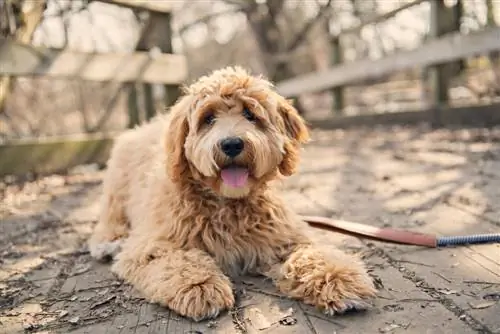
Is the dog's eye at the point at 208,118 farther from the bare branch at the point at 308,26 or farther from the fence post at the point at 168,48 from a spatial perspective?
the bare branch at the point at 308,26

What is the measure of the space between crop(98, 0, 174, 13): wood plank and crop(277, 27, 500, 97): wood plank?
13.4 ft

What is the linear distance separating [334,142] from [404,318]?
22.4ft

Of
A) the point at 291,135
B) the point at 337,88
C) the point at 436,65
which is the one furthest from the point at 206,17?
the point at 291,135

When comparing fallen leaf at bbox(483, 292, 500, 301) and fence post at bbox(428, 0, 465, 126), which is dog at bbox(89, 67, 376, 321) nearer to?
fallen leaf at bbox(483, 292, 500, 301)

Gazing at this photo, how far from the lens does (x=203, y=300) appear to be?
7.98 ft

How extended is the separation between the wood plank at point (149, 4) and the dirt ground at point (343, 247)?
2287 mm

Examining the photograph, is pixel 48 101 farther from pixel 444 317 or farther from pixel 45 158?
pixel 444 317

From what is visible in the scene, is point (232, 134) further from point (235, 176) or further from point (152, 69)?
point (152, 69)

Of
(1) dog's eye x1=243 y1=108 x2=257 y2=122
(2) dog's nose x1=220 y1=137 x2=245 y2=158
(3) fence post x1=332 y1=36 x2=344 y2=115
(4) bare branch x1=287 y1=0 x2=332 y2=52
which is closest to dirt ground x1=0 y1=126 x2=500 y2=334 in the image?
(2) dog's nose x1=220 y1=137 x2=245 y2=158

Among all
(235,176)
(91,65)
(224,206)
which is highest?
(91,65)

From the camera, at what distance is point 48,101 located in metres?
9.54

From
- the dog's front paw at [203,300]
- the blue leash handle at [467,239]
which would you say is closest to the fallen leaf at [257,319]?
the dog's front paw at [203,300]

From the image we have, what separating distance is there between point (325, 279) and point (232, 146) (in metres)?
0.90

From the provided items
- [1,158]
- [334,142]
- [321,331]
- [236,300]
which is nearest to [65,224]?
[1,158]
